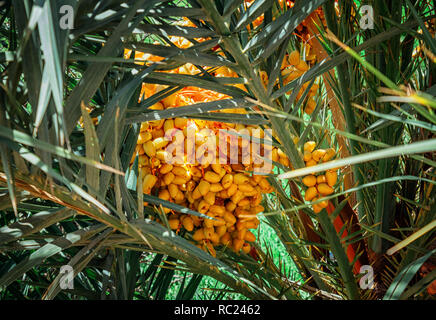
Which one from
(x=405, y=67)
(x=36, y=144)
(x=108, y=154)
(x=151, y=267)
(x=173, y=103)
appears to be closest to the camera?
(x=36, y=144)

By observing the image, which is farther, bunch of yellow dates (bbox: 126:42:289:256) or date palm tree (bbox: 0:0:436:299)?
bunch of yellow dates (bbox: 126:42:289:256)

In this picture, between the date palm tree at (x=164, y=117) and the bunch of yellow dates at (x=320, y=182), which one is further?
the bunch of yellow dates at (x=320, y=182)

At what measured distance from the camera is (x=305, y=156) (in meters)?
0.58

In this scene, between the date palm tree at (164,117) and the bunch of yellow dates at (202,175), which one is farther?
the bunch of yellow dates at (202,175)

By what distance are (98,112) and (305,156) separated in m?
0.23

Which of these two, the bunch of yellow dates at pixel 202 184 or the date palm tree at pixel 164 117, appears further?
the bunch of yellow dates at pixel 202 184

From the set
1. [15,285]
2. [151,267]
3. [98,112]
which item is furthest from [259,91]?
[15,285]

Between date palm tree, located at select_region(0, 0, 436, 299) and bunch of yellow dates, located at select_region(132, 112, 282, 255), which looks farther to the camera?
bunch of yellow dates, located at select_region(132, 112, 282, 255)

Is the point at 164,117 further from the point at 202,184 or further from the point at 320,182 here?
the point at 320,182

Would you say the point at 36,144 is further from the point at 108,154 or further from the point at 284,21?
the point at 284,21

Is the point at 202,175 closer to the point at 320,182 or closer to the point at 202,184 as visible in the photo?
the point at 202,184

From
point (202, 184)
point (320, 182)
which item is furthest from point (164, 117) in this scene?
point (320, 182)

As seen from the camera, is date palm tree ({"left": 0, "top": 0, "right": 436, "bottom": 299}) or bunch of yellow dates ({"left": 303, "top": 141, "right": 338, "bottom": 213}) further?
bunch of yellow dates ({"left": 303, "top": 141, "right": 338, "bottom": 213})
